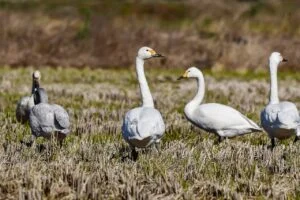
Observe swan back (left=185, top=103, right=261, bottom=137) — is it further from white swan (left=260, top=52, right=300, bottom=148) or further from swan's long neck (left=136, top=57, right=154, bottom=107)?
swan's long neck (left=136, top=57, right=154, bottom=107)

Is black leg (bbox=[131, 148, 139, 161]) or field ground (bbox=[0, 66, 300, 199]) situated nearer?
field ground (bbox=[0, 66, 300, 199])

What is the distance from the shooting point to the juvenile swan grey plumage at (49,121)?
27.2ft

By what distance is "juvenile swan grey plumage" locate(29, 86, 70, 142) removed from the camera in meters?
8.28

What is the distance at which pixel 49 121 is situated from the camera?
827 cm

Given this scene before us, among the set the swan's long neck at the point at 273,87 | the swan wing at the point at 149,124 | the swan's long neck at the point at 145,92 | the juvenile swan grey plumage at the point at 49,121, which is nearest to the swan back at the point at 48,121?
the juvenile swan grey plumage at the point at 49,121

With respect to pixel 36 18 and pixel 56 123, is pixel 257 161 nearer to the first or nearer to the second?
pixel 56 123

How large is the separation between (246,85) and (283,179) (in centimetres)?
1211

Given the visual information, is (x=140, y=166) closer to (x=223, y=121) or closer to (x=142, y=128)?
(x=142, y=128)

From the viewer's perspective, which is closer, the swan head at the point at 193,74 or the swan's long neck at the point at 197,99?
the swan's long neck at the point at 197,99

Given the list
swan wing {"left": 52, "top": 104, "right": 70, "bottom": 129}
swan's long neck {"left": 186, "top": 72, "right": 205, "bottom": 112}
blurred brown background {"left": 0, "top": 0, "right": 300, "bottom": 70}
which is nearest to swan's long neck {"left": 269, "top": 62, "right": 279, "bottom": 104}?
swan's long neck {"left": 186, "top": 72, "right": 205, "bottom": 112}

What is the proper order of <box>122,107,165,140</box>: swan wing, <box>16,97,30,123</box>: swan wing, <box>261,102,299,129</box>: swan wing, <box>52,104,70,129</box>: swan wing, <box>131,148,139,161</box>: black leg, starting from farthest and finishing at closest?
<box>16,97,30,123</box>: swan wing < <box>261,102,299,129</box>: swan wing < <box>52,104,70,129</box>: swan wing < <box>131,148,139,161</box>: black leg < <box>122,107,165,140</box>: swan wing

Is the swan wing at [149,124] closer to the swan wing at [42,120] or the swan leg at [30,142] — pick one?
the swan wing at [42,120]

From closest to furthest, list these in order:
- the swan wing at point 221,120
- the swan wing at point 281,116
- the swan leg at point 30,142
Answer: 1. the swan leg at point 30,142
2. the swan wing at point 281,116
3. the swan wing at point 221,120

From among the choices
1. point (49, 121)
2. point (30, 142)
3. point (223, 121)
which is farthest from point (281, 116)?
point (30, 142)
